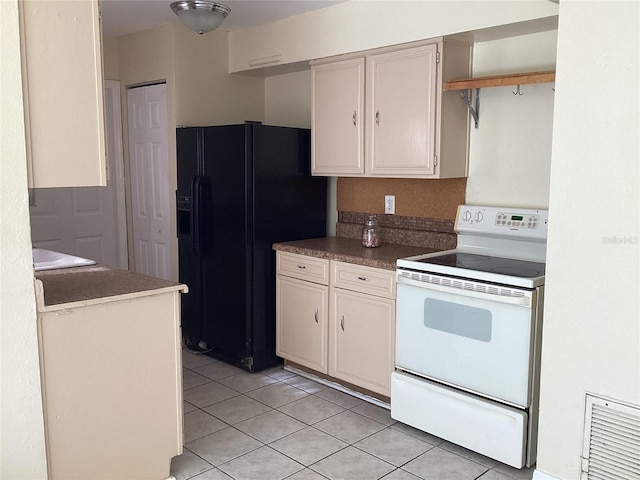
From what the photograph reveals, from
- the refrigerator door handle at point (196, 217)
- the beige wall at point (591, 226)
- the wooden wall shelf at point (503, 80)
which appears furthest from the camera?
the refrigerator door handle at point (196, 217)

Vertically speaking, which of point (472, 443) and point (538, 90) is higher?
point (538, 90)

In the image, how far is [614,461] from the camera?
7.61ft

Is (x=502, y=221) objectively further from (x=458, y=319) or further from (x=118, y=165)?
(x=118, y=165)

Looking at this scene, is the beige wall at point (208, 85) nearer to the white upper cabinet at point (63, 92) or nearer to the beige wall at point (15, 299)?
the white upper cabinet at point (63, 92)

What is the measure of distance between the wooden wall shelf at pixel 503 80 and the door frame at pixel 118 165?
113 inches

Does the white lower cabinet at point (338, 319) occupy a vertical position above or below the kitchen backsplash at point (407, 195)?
below

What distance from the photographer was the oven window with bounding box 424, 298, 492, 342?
277 centimetres

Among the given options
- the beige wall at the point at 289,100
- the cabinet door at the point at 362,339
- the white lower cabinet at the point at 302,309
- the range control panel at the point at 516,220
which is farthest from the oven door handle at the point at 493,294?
the beige wall at the point at 289,100

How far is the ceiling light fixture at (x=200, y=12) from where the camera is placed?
3.17 m

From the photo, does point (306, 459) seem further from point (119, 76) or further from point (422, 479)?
point (119, 76)

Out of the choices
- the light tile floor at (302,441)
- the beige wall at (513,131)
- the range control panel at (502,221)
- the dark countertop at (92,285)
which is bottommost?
the light tile floor at (302,441)

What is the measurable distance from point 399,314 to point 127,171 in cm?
289

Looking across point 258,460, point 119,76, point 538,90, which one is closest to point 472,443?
point 258,460

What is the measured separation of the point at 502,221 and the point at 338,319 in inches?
43.0
